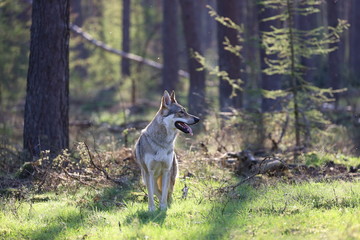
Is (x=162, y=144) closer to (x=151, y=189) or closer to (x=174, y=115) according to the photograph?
(x=174, y=115)

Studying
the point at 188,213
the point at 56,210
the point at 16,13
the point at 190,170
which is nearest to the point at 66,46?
the point at 190,170

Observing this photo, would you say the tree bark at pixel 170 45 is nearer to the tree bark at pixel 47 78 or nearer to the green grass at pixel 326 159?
the tree bark at pixel 47 78

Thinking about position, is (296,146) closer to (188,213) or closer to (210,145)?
(210,145)

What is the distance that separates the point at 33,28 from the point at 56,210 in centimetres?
534

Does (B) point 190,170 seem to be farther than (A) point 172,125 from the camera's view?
Yes

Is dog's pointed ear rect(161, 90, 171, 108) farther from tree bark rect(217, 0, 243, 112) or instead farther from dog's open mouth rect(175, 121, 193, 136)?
tree bark rect(217, 0, 243, 112)

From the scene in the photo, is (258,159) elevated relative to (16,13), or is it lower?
lower

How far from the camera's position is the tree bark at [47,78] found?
12156mm

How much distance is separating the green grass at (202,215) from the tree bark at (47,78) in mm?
2593

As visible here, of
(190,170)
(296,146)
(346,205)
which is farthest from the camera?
(296,146)

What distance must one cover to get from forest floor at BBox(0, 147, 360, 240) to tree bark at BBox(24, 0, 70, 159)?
1.68 m

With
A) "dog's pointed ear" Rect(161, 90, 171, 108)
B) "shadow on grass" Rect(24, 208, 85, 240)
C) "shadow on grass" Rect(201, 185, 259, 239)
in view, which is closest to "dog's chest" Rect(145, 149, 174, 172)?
"dog's pointed ear" Rect(161, 90, 171, 108)

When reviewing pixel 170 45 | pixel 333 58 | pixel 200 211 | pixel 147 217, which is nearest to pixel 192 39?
pixel 170 45

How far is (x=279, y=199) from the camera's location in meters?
8.54
